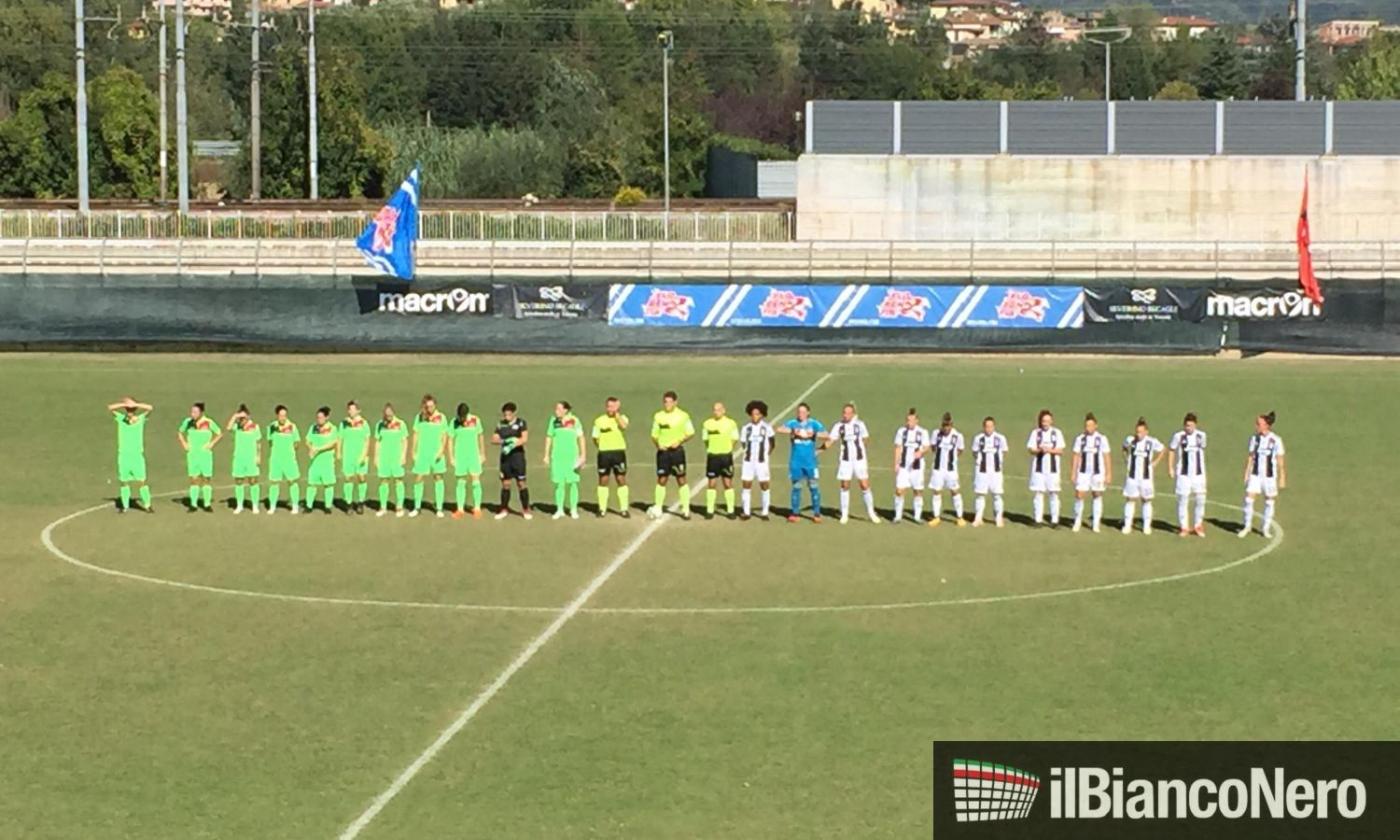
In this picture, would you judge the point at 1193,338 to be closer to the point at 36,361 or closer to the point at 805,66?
the point at 36,361

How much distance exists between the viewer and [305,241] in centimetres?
6412

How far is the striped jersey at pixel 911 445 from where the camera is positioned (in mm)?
28781

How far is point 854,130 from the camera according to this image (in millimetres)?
72500

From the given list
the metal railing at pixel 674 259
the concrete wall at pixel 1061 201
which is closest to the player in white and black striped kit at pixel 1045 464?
the metal railing at pixel 674 259

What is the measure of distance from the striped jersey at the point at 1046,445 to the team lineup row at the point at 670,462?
0.06ft

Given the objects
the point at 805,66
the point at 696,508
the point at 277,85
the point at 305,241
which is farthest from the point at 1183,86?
the point at 696,508

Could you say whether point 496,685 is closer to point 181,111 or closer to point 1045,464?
point 1045,464

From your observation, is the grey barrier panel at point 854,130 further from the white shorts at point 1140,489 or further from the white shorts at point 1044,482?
the white shorts at point 1140,489

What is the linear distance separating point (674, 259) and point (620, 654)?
42970 mm

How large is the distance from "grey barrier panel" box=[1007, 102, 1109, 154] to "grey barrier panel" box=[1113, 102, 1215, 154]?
0.65 metres

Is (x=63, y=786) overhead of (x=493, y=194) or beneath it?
beneath

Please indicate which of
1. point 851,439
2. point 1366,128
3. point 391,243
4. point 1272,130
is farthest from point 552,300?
point 1366,128

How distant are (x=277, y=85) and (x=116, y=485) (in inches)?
2465

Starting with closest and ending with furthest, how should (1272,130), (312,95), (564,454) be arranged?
1. (564,454)
2. (1272,130)
3. (312,95)
